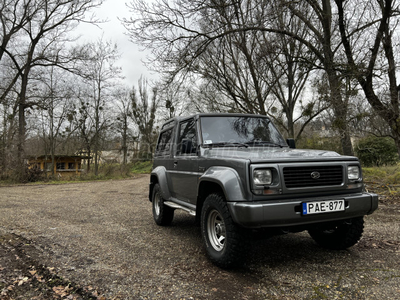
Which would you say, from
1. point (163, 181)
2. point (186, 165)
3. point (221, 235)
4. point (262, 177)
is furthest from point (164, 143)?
point (262, 177)

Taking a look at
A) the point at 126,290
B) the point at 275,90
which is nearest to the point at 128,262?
the point at 126,290

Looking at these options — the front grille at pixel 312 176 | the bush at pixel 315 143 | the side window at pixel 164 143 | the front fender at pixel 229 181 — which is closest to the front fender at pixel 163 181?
the side window at pixel 164 143

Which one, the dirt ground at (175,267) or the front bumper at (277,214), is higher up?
the front bumper at (277,214)

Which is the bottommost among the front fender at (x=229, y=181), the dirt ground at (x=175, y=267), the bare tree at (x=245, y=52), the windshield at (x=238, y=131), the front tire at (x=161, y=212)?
the dirt ground at (x=175, y=267)

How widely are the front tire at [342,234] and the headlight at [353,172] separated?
0.52 m

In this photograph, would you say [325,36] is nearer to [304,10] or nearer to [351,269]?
[304,10]

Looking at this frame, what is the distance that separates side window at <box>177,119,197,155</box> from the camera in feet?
14.2

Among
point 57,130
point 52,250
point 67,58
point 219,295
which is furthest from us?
point 57,130

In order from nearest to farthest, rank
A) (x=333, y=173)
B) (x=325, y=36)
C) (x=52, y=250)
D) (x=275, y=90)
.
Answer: (x=333, y=173)
(x=52, y=250)
(x=325, y=36)
(x=275, y=90)

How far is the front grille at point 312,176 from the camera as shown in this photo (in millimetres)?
3035

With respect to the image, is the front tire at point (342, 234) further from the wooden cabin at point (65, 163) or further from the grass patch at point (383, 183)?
the wooden cabin at point (65, 163)

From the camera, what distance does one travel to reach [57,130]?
84.8 ft

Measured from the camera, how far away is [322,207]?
301 centimetres

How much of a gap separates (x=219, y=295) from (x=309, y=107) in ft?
36.0
